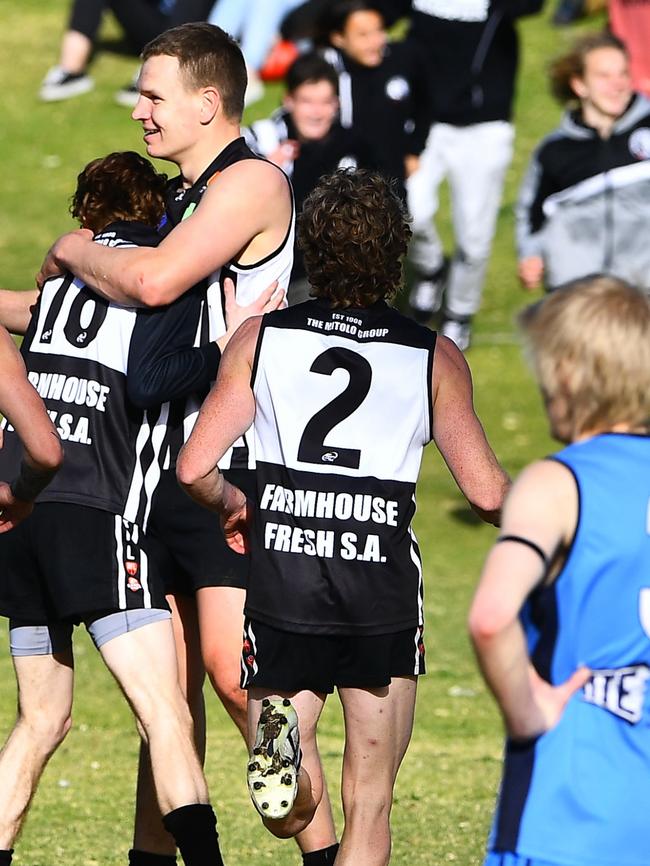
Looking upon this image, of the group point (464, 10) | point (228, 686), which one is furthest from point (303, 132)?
point (228, 686)

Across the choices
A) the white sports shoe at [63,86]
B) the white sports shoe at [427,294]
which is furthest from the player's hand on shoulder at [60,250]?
the white sports shoe at [63,86]

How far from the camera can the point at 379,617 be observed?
13.4 feet

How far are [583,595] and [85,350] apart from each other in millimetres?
1836

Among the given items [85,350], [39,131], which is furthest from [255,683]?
[39,131]

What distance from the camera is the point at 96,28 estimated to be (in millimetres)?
15922

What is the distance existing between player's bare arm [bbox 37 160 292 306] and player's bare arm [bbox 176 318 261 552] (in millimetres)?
332

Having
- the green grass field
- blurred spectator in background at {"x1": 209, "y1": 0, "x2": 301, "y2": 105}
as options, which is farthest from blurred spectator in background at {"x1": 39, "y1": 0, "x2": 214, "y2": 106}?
blurred spectator in background at {"x1": 209, "y1": 0, "x2": 301, "y2": 105}

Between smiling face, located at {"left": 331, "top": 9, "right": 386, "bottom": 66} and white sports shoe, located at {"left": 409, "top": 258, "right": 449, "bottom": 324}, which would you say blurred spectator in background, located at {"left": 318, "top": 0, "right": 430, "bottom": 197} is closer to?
smiling face, located at {"left": 331, "top": 9, "right": 386, "bottom": 66}

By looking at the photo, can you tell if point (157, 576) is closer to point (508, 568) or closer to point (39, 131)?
point (508, 568)

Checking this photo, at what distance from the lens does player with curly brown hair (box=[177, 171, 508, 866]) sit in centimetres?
403

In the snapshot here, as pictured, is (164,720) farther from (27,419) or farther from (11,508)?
(27,419)

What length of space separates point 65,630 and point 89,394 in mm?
683

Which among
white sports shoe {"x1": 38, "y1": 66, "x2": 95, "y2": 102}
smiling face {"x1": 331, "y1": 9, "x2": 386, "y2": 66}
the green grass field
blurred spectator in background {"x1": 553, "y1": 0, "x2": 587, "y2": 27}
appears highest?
blurred spectator in background {"x1": 553, "y1": 0, "x2": 587, "y2": 27}

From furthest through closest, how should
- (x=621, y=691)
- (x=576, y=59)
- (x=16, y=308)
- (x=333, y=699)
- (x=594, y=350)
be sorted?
(x=576, y=59) < (x=333, y=699) < (x=16, y=308) < (x=621, y=691) < (x=594, y=350)
